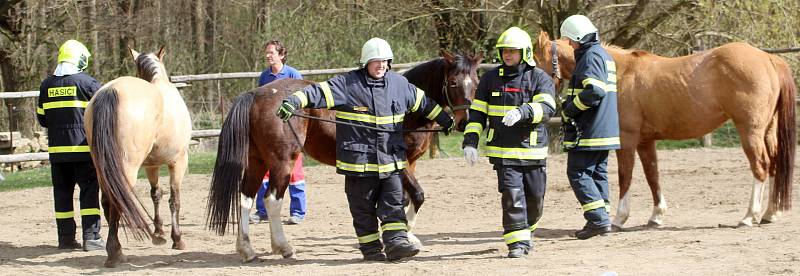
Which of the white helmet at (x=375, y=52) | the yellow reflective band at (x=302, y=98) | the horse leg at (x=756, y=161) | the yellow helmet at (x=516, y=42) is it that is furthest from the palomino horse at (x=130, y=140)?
the horse leg at (x=756, y=161)

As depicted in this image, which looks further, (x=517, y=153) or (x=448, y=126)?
(x=448, y=126)

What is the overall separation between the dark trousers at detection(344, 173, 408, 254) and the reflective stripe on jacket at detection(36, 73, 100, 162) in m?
2.37

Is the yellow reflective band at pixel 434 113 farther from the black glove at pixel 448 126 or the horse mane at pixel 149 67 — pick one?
the horse mane at pixel 149 67

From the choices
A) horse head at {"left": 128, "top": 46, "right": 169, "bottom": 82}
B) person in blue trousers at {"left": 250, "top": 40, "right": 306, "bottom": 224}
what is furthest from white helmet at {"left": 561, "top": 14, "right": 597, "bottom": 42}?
horse head at {"left": 128, "top": 46, "right": 169, "bottom": 82}

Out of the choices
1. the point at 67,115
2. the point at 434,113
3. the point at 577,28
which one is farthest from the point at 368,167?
the point at 67,115

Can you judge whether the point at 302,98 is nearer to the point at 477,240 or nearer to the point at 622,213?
the point at 477,240

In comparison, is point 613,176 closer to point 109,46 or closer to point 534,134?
point 534,134

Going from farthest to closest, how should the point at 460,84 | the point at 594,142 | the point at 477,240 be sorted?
the point at 477,240, the point at 594,142, the point at 460,84

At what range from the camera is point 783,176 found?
7.75 m

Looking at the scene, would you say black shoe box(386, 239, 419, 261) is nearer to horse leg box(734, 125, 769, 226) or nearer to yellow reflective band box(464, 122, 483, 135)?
yellow reflective band box(464, 122, 483, 135)

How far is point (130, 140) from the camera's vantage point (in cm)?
692

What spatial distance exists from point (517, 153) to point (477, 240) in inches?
58.5

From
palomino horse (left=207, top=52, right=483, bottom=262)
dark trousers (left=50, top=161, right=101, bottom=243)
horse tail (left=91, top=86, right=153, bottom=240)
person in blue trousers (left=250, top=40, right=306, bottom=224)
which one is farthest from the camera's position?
person in blue trousers (left=250, top=40, right=306, bottom=224)

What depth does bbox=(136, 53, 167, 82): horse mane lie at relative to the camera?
8.06m
